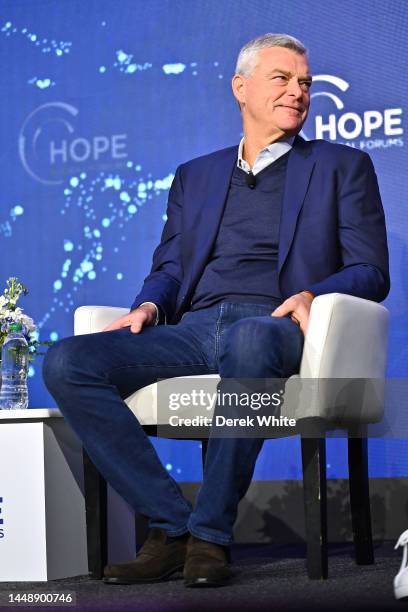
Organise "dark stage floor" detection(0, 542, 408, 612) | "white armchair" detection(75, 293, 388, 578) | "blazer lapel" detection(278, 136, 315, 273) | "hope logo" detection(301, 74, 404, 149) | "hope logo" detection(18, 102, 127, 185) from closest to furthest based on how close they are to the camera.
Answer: "dark stage floor" detection(0, 542, 408, 612)
"white armchair" detection(75, 293, 388, 578)
"blazer lapel" detection(278, 136, 315, 273)
"hope logo" detection(301, 74, 404, 149)
"hope logo" detection(18, 102, 127, 185)

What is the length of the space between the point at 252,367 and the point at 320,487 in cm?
35

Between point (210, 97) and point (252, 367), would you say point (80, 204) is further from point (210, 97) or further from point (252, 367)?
point (252, 367)

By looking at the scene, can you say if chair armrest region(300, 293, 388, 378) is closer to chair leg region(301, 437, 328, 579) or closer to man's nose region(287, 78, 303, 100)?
chair leg region(301, 437, 328, 579)

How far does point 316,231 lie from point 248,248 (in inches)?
7.3

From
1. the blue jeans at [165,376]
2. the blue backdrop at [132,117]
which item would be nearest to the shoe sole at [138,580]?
the blue jeans at [165,376]

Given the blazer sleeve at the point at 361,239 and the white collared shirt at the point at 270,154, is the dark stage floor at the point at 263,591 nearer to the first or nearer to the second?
the blazer sleeve at the point at 361,239

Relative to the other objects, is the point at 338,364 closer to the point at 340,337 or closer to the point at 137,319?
the point at 340,337

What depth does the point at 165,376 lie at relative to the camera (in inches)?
100.0

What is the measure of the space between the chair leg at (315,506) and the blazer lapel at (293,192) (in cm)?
49

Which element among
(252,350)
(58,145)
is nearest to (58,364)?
(252,350)

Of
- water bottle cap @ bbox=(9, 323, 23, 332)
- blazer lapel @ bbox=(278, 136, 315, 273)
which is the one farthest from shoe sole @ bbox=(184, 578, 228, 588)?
water bottle cap @ bbox=(9, 323, 23, 332)

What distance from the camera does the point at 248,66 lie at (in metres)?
2.90

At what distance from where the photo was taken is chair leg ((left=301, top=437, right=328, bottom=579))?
2318mm

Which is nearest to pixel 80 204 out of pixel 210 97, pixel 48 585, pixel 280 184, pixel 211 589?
pixel 210 97
